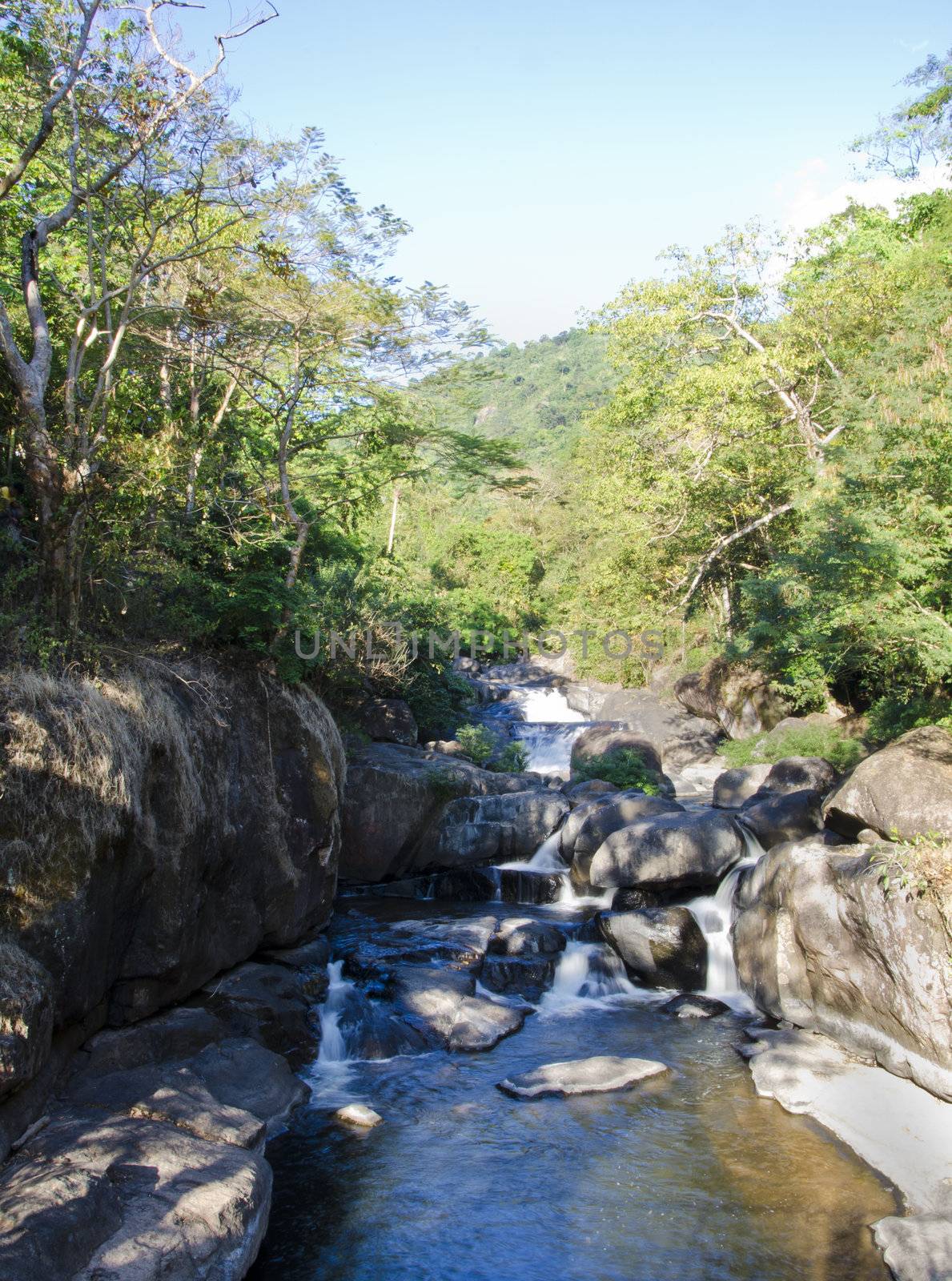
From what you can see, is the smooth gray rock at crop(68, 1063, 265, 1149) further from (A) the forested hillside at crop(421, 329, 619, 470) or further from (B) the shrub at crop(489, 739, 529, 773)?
(A) the forested hillside at crop(421, 329, 619, 470)

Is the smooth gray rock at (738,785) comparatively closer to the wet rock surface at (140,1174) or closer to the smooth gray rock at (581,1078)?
the smooth gray rock at (581,1078)

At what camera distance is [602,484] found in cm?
2234

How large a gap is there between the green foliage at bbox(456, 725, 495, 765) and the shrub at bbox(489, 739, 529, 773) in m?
0.23

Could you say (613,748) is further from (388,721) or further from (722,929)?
(722,929)

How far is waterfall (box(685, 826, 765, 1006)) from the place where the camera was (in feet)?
33.7

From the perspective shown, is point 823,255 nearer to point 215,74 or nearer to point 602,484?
point 602,484

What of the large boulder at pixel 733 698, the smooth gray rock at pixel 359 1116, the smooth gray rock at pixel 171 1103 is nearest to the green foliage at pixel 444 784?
the smooth gray rock at pixel 359 1116

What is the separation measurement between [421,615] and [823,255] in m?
13.1

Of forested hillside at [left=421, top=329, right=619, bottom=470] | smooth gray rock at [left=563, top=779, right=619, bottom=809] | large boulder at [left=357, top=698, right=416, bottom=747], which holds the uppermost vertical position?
forested hillside at [left=421, top=329, right=619, bottom=470]

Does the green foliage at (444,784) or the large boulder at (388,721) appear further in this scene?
the large boulder at (388,721)

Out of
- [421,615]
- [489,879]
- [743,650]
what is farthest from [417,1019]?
[743,650]

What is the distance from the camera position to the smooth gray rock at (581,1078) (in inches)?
315

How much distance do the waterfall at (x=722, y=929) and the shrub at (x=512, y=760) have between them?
714cm

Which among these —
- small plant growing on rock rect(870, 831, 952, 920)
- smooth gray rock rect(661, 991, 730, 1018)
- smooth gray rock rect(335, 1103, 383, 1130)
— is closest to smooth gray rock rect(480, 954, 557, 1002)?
smooth gray rock rect(661, 991, 730, 1018)
